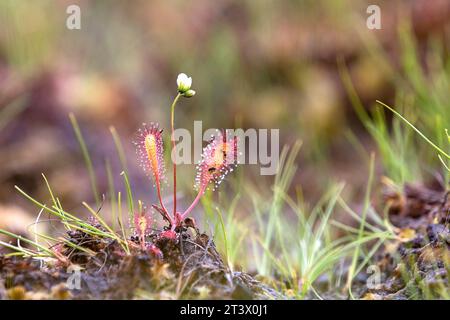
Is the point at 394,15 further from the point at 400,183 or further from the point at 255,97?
the point at 400,183

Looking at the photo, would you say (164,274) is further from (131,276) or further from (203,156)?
(203,156)

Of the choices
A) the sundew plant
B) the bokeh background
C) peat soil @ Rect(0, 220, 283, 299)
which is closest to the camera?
peat soil @ Rect(0, 220, 283, 299)

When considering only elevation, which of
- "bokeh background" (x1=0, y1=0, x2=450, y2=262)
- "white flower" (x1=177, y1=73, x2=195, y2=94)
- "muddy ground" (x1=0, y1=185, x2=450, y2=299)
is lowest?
"muddy ground" (x1=0, y1=185, x2=450, y2=299)

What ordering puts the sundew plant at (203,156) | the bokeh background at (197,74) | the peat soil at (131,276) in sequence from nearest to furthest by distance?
1. the peat soil at (131,276)
2. the sundew plant at (203,156)
3. the bokeh background at (197,74)

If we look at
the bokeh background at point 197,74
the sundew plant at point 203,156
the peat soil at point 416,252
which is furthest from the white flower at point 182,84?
the bokeh background at point 197,74

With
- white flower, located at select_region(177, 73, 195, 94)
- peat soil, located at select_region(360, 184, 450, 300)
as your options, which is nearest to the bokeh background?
peat soil, located at select_region(360, 184, 450, 300)

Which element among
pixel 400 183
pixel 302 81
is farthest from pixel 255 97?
pixel 400 183

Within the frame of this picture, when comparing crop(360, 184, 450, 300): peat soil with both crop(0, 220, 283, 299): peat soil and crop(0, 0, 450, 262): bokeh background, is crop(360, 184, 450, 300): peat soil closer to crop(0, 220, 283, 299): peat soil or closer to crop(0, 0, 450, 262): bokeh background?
crop(0, 220, 283, 299): peat soil

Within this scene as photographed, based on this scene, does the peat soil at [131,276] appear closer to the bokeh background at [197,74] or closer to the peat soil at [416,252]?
the peat soil at [416,252]
